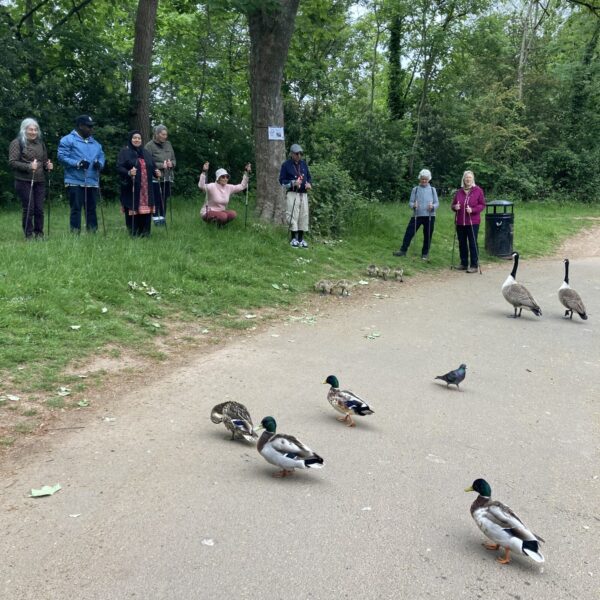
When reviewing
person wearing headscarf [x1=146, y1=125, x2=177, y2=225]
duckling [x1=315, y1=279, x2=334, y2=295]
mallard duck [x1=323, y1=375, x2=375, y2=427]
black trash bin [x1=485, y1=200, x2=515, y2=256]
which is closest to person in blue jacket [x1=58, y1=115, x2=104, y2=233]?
person wearing headscarf [x1=146, y1=125, x2=177, y2=225]

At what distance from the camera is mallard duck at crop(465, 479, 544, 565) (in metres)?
3.67

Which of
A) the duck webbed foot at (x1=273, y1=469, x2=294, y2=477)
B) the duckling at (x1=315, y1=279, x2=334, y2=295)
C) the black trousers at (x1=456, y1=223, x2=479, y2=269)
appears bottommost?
the duck webbed foot at (x1=273, y1=469, x2=294, y2=477)

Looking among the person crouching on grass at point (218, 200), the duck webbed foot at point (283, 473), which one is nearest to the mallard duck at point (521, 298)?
the person crouching on grass at point (218, 200)

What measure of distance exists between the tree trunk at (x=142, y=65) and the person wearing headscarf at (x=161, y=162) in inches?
191

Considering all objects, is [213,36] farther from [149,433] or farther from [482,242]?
[149,433]

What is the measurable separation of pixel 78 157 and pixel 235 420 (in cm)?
803

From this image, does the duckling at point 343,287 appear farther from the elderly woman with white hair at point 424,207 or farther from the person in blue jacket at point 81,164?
the person in blue jacket at point 81,164

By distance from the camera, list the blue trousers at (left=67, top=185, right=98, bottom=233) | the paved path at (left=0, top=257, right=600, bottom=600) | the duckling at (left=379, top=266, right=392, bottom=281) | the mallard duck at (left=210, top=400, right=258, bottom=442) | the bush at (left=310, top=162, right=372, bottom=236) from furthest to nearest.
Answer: the bush at (left=310, top=162, right=372, bottom=236) < the duckling at (left=379, top=266, right=392, bottom=281) < the blue trousers at (left=67, top=185, right=98, bottom=233) < the mallard duck at (left=210, top=400, right=258, bottom=442) < the paved path at (left=0, top=257, right=600, bottom=600)

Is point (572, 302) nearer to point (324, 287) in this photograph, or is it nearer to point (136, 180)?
point (324, 287)

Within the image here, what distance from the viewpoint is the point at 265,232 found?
13469mm

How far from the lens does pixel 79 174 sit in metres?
11.5

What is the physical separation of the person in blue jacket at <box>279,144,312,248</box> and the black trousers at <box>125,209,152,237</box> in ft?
10.3

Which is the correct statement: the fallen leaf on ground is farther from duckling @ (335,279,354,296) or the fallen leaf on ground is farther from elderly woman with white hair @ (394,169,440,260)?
elderly woman with white hair @ (394,169,440,260)

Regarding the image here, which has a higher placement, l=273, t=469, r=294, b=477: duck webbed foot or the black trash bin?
the black trash bin
